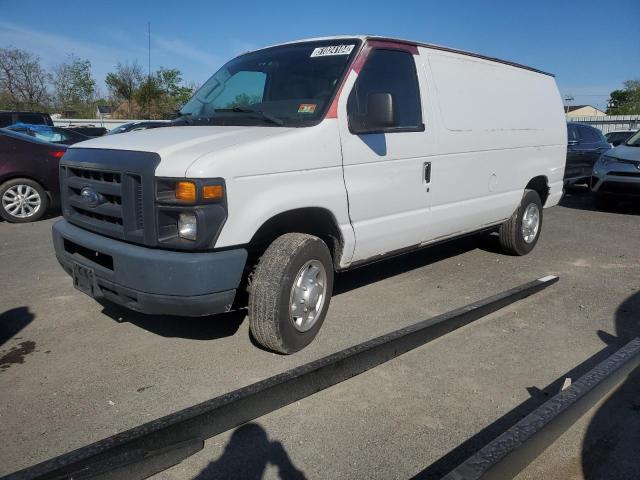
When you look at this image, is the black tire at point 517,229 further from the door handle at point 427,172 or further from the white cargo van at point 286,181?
the door handle at point 427,172

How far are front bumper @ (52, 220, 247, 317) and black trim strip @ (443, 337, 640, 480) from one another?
5.43 feet

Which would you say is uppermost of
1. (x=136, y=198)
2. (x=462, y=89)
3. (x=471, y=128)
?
(x=462, y=89)

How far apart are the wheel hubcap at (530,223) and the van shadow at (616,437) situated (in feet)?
9.41

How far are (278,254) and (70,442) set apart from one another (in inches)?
62.2

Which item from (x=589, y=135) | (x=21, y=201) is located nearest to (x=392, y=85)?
(x=21, y=201)

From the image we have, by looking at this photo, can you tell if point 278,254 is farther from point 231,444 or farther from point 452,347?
point 452,347

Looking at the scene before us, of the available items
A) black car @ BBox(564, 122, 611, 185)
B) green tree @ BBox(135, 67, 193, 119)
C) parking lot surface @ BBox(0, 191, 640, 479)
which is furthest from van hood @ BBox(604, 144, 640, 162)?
green tree @ BBox(135, 67, 193, 119)

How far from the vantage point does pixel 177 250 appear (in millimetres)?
3078

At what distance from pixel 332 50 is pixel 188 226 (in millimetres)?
1897

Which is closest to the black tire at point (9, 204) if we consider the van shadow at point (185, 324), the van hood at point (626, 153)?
the van shadow at point (185, 324)

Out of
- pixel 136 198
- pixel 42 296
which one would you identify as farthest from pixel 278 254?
pixel 42 296

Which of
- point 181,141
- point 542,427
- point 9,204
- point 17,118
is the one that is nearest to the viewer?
point 542,427

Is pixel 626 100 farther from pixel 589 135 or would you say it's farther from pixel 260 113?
pixel 260 113

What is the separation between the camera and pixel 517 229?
6117mm
